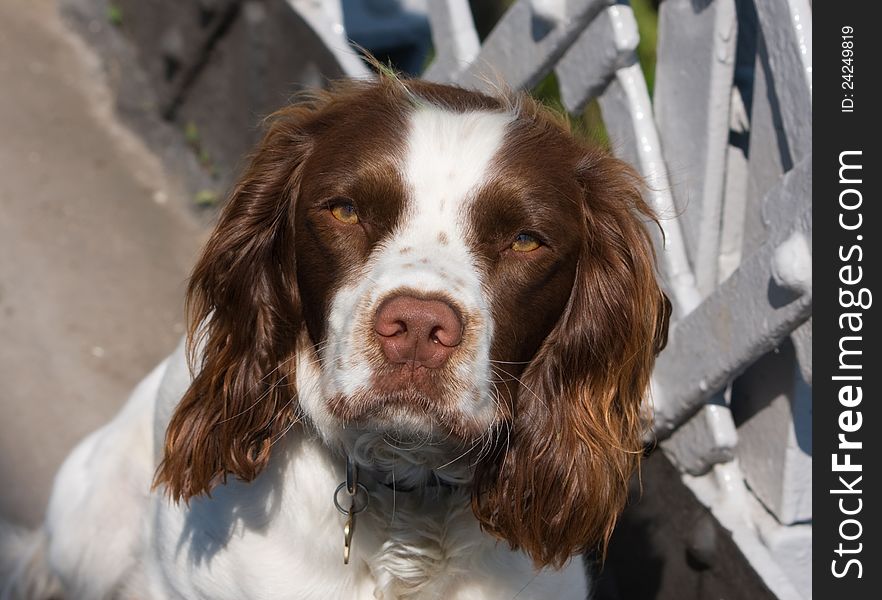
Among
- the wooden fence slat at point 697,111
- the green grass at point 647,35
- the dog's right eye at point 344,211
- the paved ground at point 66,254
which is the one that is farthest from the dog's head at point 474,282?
the green grass at point 647,35

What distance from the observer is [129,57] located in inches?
220

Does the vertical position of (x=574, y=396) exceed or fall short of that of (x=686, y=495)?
it exceeds it

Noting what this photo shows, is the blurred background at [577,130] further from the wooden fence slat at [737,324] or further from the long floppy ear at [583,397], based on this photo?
the long floppy ear at [583,397]

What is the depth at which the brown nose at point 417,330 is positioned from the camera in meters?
2.25

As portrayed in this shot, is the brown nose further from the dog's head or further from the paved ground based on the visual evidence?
the paved ground

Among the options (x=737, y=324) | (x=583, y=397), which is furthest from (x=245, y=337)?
(x=737, y=324)

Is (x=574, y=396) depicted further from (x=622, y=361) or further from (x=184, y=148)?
(x=184, y=148)

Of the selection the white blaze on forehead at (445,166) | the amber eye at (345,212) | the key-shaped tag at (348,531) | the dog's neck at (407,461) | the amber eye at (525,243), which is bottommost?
the key-shaped tag at (348,531)

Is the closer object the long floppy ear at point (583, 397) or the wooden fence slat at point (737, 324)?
the long floppy ear at point (583, 397)

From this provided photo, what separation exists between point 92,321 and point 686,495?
2.33 metres

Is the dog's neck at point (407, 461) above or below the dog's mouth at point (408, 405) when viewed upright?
below

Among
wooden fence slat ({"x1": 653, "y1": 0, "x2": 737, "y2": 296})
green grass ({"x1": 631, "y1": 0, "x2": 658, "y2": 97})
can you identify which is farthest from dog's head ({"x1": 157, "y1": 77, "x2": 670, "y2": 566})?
green grass ({"x1": 631, "y1": 0, "x2": 658, "y2": 97})

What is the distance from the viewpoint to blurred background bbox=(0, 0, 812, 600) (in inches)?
128
